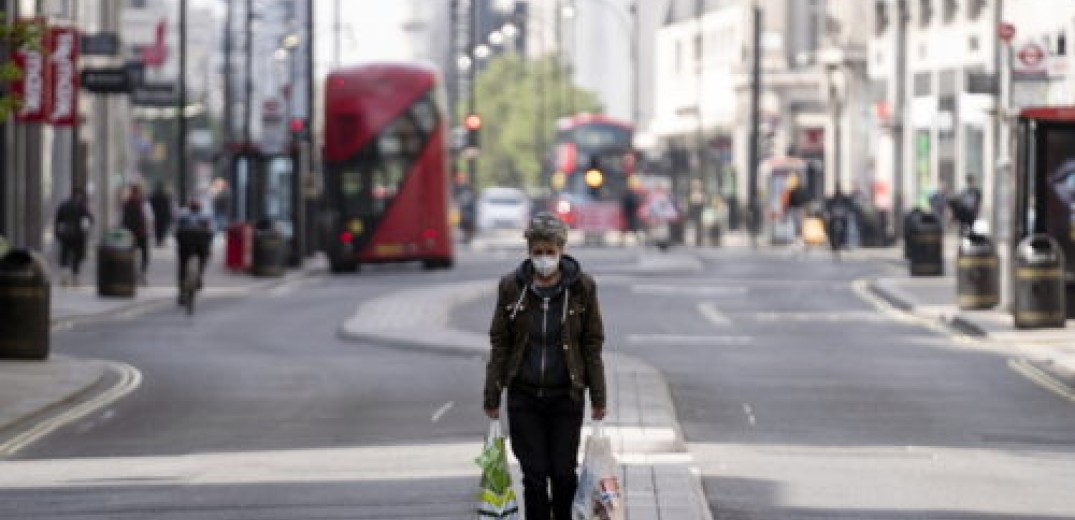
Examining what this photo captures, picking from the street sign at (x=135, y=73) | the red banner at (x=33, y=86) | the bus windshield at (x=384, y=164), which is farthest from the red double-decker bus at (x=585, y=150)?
the red banner at (x=33, y=86)

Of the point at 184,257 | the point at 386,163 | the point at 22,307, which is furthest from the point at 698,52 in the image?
the point at 22,307

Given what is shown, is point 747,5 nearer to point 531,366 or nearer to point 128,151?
point 128,151

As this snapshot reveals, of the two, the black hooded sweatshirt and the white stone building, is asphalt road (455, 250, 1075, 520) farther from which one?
the white stone building

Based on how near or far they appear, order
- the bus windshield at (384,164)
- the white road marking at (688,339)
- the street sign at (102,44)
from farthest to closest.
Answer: the bus windshield at (384,164)
the street sign at (102,44)
the white road marking at (688,339)

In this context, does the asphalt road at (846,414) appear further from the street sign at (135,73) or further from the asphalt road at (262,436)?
the street sign at (135,73)

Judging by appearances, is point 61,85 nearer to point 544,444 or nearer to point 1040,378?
point 1040,378

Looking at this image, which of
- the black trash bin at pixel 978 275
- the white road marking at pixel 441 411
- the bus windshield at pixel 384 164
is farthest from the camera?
the bus windshield at pixel 384 164

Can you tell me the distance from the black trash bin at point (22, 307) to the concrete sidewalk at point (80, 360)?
0.27 meters

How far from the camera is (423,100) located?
57.3 metres

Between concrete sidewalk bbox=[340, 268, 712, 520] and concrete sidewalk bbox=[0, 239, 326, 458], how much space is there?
145 inches

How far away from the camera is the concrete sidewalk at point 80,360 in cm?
2430

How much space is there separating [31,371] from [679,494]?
14.0 meters

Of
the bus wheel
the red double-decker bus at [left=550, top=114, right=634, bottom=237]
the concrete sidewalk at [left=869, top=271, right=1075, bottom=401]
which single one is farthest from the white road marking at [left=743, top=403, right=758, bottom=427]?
the red double-decker bus at [left=550, top=114, right=634, bottom=237]

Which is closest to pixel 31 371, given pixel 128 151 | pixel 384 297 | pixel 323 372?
pixel 323 372
